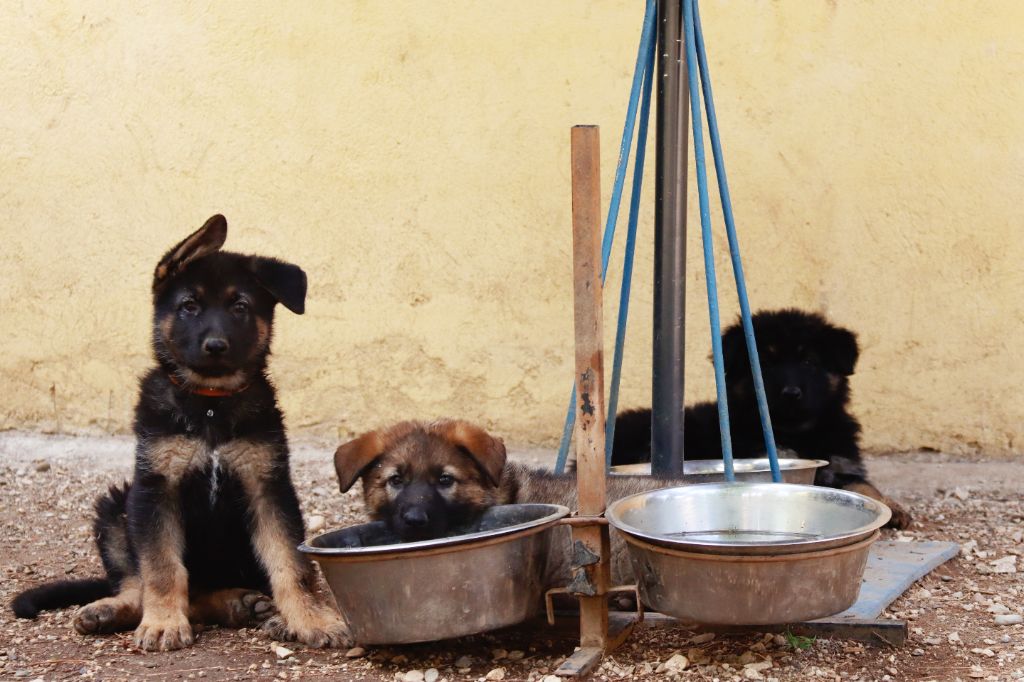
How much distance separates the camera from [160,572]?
3699mm

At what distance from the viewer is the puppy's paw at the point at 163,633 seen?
12.0 ft

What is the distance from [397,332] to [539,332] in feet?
2.62

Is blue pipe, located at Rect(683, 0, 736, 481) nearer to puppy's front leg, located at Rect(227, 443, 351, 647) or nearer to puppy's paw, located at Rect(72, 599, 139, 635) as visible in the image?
puppy's front leg, located at Rect(227, 443, 351, 647)

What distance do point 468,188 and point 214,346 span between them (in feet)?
9.48

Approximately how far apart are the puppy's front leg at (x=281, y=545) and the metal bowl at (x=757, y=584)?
119 cm

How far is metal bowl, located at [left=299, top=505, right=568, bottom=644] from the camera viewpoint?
319 cm

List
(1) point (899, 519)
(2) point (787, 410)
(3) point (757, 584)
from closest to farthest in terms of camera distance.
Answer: (3) point (757, 584), (1) point (899, 519), (2) point (787, 410)

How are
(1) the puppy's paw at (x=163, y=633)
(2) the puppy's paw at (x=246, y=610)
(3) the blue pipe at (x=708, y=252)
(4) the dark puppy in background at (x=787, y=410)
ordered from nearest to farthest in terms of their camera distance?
(1) the puppy's paw at (x=163, y=633) → (3) the blue pipe at (x=708, y=252) → (2) the puppy's paw at (x=246, y=610) → (4) the dark puppy in background at (x=787, y=410)

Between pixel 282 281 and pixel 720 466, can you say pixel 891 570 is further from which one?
pixel 282 281

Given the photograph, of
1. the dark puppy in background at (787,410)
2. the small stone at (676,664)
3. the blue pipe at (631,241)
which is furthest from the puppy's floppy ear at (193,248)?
the dark puppy in background at (787,410)

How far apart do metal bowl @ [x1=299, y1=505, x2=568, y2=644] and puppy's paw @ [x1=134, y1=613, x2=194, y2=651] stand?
0.66 m

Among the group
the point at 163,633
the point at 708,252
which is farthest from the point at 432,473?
the point at 708,252

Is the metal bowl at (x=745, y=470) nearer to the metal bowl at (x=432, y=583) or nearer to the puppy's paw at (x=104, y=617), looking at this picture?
the metal bowl at (x=432, y=583)

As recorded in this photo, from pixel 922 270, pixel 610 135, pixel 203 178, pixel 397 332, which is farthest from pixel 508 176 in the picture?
pixel 922 270
